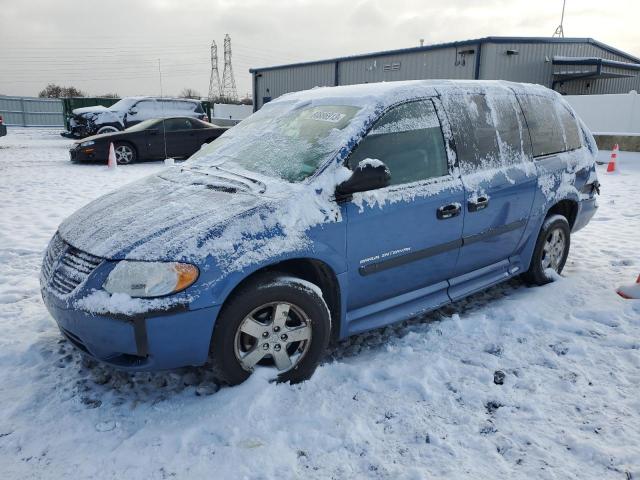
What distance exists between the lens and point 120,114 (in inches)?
661

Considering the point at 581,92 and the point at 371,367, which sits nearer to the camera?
the point at 371,367

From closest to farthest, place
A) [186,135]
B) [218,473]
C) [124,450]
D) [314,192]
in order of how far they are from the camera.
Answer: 1. [218,473]
2. [124,450]
3. [314,192]
4. [186,135]

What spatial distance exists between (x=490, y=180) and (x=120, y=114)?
52.7ft

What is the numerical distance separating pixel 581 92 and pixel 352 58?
1111 cm

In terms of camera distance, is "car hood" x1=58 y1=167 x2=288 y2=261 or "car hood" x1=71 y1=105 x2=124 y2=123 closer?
A: "car hood" x1=58 y1=167 x2=288 y2=261

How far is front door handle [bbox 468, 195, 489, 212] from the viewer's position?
3438 mm

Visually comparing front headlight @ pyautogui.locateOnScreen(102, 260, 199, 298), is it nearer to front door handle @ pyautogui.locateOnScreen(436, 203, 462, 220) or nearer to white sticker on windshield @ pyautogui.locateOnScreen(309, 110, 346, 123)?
white sticker on windshield @ pyautogui.locateOnScreen(309, 110, 346, 123)

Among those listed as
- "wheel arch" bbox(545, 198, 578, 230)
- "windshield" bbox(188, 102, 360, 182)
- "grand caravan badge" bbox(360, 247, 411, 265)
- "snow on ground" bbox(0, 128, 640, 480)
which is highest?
"windshield" bbox(188, 102, 360, 182)

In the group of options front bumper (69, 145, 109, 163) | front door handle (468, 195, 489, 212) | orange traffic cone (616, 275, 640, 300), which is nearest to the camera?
front door handle (468, 195, 489, 212)

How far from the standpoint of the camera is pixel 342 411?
259 cm

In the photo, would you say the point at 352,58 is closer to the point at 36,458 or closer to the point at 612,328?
the point at 612,328

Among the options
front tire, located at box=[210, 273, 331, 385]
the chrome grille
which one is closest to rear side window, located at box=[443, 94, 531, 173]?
front tire, located at box=[210, 273, 331, 385]

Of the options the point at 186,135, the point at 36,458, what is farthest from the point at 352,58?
the point at 36,458

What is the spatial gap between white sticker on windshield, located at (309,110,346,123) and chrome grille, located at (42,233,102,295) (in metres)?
1.66
